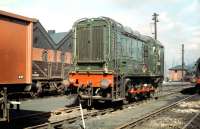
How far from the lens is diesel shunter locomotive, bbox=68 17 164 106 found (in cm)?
1758

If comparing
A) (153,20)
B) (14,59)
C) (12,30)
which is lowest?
(14,59)

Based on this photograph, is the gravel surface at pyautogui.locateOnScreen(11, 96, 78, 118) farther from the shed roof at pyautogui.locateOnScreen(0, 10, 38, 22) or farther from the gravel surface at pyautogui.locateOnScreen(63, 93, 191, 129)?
the shed roof at pyautogui.locateOnScreen(0, 10, 38, 22)

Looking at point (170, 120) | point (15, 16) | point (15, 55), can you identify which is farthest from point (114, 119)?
point (15, 16)

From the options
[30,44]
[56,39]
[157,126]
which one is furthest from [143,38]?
[56,39]

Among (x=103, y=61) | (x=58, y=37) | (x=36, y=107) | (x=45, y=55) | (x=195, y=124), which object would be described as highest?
(x=58, y=37)

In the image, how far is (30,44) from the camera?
1164 centimetres

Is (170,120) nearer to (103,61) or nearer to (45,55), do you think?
(103,61)

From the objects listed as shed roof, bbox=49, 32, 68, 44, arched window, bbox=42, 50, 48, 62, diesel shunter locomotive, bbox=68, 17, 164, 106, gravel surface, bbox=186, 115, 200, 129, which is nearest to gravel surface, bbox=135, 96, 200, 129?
gravel surface, bbox=186, 115, 200, 129

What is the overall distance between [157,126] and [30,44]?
5.19 metres

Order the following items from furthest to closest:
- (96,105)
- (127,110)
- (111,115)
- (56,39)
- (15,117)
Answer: (56,39) → (96,105) → (127,110) → (111,115) → (15,117)

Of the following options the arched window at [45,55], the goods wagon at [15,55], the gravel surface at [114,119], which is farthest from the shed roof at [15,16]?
the arched window at [45,55]

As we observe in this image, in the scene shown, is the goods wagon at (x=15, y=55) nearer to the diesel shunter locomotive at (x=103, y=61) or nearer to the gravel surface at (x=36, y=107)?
the gravel surface at (x=36, y=107)

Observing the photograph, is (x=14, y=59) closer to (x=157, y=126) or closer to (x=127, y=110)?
(x=157, y=126)

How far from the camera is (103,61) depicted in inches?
712
